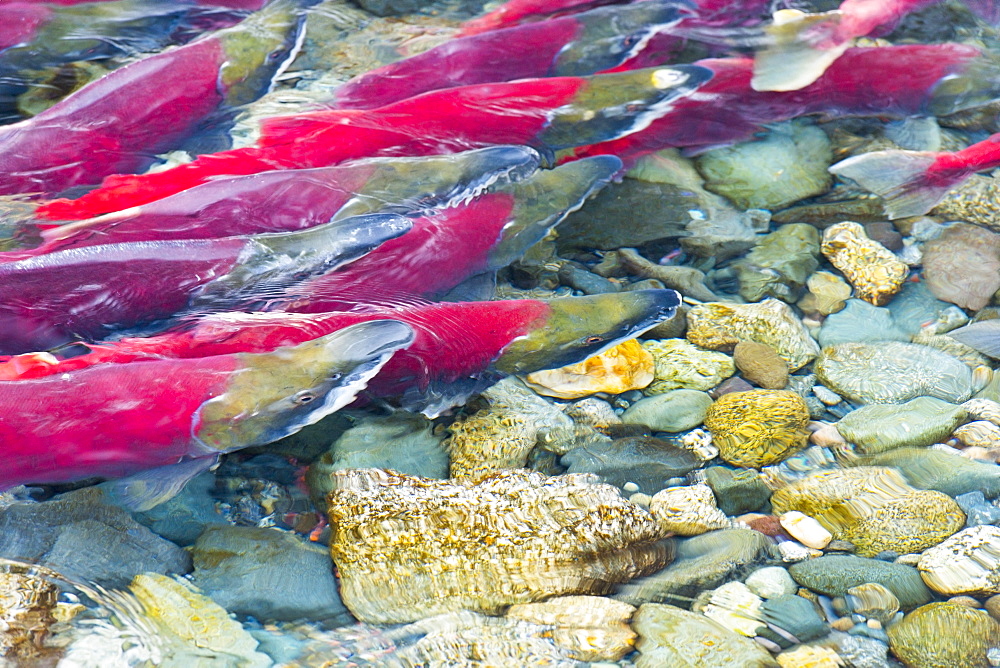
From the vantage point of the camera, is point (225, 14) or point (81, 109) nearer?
point (81, 109)

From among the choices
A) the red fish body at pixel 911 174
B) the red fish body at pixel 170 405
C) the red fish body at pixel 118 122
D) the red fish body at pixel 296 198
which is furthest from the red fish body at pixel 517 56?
the red fish body at pixel 170 405

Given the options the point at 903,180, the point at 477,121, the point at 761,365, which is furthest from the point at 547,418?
the point at 903,180

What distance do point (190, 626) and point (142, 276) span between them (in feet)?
3.64

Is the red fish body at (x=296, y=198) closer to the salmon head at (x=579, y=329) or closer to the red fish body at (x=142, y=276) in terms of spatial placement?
the red fish body at (x=142, y=276)

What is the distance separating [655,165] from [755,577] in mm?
2006

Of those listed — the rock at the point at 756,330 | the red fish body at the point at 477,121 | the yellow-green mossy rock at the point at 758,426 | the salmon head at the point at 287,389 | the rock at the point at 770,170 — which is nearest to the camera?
the salmon head at the point at 287,389

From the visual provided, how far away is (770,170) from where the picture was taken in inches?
149

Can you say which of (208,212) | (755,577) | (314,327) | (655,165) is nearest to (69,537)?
(314,327)

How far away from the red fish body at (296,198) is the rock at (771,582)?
1691mm

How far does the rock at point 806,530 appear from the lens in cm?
250

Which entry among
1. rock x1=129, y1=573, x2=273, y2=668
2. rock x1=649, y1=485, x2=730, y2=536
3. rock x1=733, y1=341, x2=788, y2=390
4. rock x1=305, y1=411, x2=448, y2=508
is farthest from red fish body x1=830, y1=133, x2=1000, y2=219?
rock x1=129, y1=573, x2=273, y2=668

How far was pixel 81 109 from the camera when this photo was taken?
3510 millimetres

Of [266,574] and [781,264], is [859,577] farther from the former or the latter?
[266,574]

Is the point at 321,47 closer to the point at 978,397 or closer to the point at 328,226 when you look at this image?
the point at 328,226
